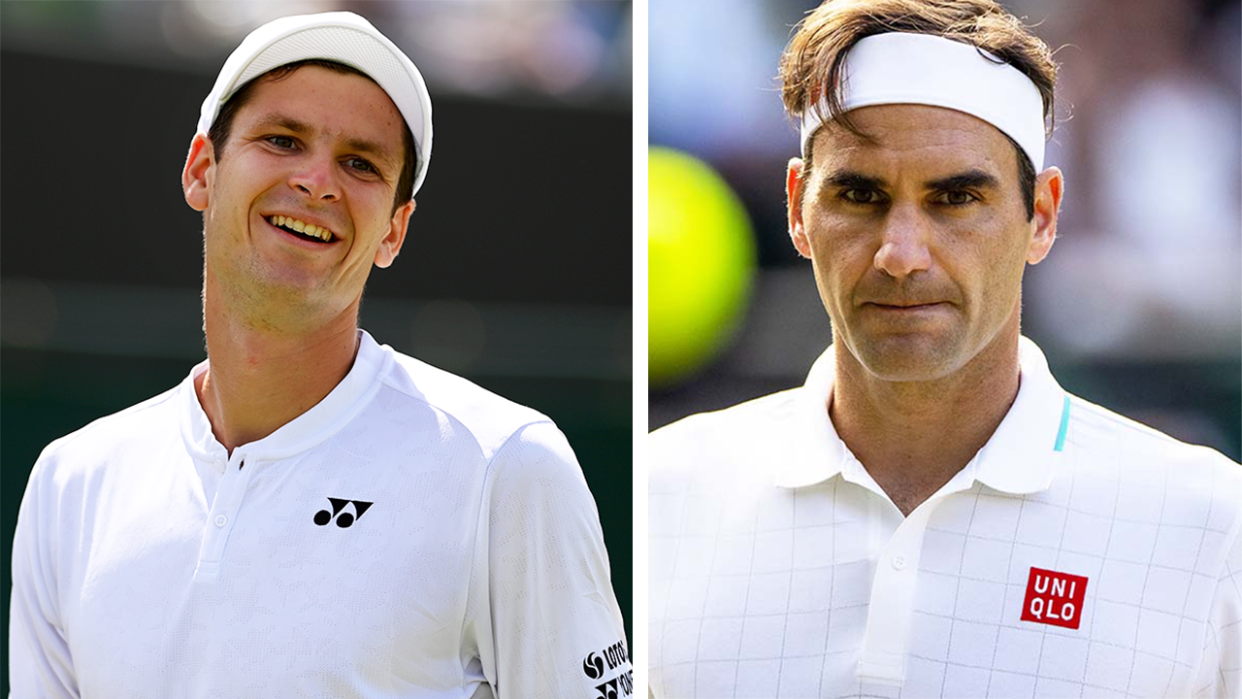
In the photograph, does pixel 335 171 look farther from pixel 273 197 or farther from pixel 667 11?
pixel 667 11

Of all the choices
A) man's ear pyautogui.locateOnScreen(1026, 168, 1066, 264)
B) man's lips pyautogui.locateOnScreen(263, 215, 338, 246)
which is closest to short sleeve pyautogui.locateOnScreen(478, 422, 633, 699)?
man's lips pyautogui.locateOnScreen(263, 215, 338, 246)

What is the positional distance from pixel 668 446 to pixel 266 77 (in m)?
0.61

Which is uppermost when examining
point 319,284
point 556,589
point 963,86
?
point 963,86

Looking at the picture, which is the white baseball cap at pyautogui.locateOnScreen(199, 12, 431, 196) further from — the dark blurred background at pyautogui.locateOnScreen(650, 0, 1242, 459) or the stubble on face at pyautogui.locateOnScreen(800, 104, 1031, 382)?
the stubble on face at pyautogui.locateOnScreen(800, 104, 1031, 382)

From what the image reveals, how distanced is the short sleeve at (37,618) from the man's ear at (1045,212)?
3.75 feet

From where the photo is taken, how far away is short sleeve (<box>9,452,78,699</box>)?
160 centimetres

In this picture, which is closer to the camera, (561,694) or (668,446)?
(561,694)

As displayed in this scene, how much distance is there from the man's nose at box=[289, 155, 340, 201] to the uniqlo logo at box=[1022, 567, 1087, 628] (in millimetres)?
855

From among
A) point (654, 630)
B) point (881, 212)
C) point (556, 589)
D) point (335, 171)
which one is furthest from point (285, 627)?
point (881, 212)

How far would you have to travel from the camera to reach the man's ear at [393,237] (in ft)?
5.43

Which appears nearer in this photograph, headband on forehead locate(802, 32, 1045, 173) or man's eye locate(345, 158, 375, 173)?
headband on forehead locate(802, 32, 1045, 173)

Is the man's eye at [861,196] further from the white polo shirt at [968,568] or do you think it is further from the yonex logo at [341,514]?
the yonex logo at [341,514]

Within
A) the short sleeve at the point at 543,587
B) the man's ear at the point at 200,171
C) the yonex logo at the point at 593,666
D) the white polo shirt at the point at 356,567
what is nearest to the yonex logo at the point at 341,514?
the white polo shirt at the point at 356,567

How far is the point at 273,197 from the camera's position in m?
1.57
